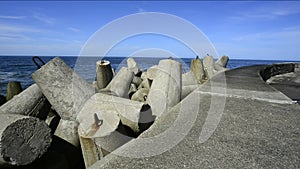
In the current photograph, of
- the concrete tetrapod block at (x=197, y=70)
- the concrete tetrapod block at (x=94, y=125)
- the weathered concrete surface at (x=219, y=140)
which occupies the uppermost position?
the concrete tetrapod block at (x=197, y=70)

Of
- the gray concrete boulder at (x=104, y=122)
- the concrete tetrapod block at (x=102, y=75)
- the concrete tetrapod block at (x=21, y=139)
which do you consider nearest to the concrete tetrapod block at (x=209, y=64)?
the concrete tetrapod block at (x=102, y=75)

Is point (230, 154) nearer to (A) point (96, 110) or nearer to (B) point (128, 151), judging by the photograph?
(B) point (128, 151)

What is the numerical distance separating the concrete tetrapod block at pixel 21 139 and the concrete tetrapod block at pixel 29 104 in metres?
0.67

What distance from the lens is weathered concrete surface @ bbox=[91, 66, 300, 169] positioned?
1.18 m

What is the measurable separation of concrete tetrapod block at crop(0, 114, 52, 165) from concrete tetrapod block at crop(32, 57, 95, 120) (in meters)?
0.56

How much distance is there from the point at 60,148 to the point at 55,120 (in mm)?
774

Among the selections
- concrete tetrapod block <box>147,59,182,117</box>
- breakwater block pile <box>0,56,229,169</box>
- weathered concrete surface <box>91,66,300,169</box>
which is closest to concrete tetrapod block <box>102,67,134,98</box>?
breakwater block pile <box>0,56,229,169</box>

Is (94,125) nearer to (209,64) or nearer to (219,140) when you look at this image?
(219,140)

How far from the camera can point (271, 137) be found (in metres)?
1.49

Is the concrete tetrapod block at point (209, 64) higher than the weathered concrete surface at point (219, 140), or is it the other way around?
the concrete tetrapod block at point (209, 64)

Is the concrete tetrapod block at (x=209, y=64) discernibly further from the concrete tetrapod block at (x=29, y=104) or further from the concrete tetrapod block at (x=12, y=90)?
the concrete tetrapod block at (x=29, y=104)

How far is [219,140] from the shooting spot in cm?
143

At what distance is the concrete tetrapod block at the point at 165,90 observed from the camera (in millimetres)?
2719

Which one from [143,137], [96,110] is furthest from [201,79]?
[143,137]
